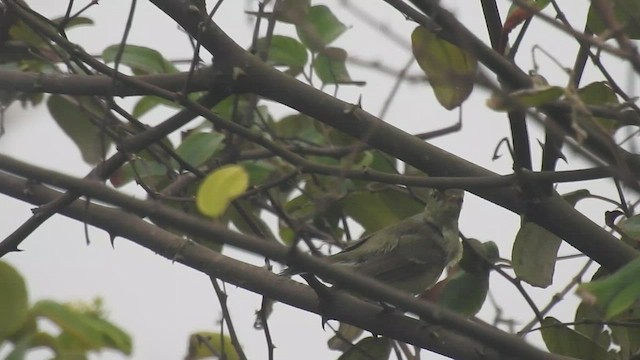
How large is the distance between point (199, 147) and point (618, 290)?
1.28m

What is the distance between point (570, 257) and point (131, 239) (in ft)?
3.43

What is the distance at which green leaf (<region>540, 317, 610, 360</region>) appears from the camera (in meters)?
2.40

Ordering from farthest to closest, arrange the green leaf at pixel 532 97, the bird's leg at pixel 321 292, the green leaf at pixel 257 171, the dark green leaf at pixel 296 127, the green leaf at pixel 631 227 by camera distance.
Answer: the dark green leaf at pixel 296 127 → the green leaf at pixel 257 171 → the green leaf at pixel 631 227 → the bird's leg at pixel 321 292 → the green leaf at pixel 532 97

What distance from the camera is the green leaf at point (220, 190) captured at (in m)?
1.49

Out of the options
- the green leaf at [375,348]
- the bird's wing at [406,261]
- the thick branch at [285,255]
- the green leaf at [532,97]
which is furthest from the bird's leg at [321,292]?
the bird's wing at [406,261]

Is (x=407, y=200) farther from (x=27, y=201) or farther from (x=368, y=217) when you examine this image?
(x=27, y=201)

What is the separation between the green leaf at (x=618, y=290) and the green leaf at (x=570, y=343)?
60 cm

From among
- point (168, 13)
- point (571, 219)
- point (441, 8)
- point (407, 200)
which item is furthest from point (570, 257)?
point (168, 13)

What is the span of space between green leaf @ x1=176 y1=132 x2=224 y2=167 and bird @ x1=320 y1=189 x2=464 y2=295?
463 millimetres

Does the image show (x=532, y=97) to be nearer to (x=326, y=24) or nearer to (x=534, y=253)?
(x=534, y=253)

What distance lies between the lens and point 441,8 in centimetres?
189

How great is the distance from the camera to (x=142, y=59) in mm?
2830

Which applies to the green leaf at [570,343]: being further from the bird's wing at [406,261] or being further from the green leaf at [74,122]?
the green leaf at [74,122]

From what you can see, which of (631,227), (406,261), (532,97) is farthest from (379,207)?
(532,97)
